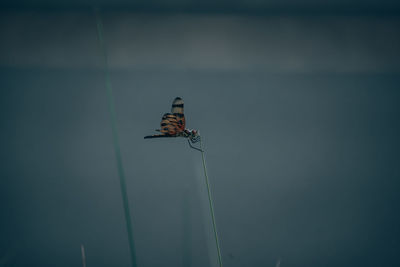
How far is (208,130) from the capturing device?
87cm

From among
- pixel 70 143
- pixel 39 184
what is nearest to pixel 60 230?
pixel 39 184

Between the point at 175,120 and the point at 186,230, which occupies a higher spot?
the point at 175,120

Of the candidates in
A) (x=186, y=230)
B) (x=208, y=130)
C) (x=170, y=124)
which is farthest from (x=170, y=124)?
(x=186, y=230)

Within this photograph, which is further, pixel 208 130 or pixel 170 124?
pixel 208 130

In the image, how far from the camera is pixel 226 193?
86 centimetres

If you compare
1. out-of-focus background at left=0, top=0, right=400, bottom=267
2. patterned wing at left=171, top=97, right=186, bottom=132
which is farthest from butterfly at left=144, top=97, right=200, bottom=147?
out-of-focus background at left=0, top=0, right=400, bottom=267

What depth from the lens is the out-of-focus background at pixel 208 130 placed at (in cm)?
83

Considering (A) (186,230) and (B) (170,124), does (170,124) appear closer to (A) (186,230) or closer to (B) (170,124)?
(B) (170,124)

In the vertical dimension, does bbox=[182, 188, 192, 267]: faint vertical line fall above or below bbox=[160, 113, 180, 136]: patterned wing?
below

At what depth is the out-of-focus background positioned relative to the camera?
834mm

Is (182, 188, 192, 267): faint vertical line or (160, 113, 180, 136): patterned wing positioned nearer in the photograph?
(160, 113, 180, 136): patterned wing

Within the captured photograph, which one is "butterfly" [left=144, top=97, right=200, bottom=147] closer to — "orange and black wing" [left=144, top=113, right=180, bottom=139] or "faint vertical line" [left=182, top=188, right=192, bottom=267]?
"orange and black wing" [left=144, top=113, right=180, bottom=139]

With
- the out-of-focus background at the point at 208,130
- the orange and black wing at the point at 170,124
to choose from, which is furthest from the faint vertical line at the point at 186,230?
the orange and black wing at the point at 170,124

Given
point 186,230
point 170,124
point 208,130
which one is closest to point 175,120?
point 170,124
